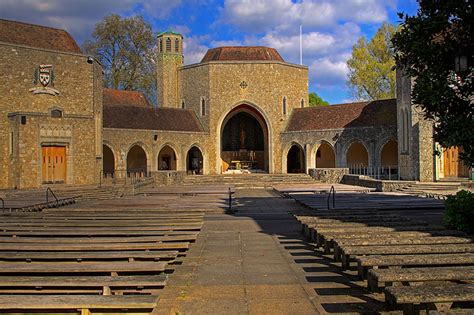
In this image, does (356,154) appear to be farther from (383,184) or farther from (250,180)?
(383,184)

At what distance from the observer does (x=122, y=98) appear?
38.0m

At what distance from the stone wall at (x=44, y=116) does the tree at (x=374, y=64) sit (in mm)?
24400

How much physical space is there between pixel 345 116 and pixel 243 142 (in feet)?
35.9

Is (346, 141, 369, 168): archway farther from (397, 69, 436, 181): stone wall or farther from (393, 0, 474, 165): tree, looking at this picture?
(393, 0, 474, 165): tree

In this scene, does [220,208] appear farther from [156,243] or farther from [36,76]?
[36,76]

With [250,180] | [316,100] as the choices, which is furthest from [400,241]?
[316,100]

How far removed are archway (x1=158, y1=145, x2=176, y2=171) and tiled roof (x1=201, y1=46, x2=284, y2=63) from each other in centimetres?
862

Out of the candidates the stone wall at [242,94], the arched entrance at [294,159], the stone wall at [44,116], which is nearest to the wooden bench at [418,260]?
the stone wall at [44,116]

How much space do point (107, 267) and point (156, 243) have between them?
4.50 ft

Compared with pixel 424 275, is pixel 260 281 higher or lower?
lower

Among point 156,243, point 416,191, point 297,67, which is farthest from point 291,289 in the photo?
point 297,67

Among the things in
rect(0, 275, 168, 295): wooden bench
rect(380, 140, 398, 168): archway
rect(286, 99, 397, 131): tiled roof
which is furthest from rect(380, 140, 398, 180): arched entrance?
rect(0, 275, 168, 295): wooden bench

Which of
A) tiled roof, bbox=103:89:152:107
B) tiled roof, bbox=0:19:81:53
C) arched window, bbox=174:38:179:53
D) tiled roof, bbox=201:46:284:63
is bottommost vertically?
tiled roof, bbox=103:89:152:107

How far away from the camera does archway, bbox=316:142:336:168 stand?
38.4 meters
